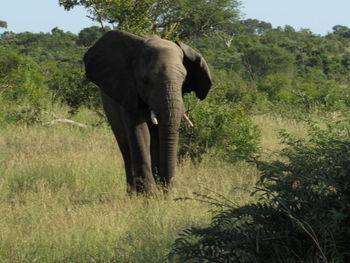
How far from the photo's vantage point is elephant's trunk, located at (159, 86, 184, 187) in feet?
21.1

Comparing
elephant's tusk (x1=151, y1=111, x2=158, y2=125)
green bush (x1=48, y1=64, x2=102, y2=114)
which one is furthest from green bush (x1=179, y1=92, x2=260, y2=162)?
green bush (x1=48, y1=64, x2=102, y2=114)

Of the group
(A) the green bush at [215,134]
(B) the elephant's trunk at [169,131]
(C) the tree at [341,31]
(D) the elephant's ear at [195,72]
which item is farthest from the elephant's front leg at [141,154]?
(C) the tree at [341,31]

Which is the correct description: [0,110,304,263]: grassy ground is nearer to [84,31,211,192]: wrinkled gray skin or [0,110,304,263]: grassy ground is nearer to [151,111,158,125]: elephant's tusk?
[84,31,211,192]: wrinkled gray skin

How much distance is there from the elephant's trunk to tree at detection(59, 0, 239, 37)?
204 inches

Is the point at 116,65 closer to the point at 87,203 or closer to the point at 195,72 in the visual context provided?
the point at 195,72

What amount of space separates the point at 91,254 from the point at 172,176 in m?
2.07

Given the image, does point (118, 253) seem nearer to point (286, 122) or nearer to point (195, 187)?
point (195, 187)

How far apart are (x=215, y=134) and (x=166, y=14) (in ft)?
30.3

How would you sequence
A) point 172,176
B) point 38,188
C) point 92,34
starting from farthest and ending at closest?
point 92,34 < point 38,188 < point 172,176

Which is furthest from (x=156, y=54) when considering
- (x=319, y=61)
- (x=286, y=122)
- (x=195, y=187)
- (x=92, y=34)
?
(x=92, y=34)

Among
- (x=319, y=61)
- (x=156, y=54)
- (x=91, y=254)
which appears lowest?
(x=91, y=254)

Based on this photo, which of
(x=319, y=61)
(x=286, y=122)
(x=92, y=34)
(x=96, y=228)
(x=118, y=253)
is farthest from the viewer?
(x=92, y=34)

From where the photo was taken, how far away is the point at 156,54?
21.9 feet

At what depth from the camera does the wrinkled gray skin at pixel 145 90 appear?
6504 millimetres
